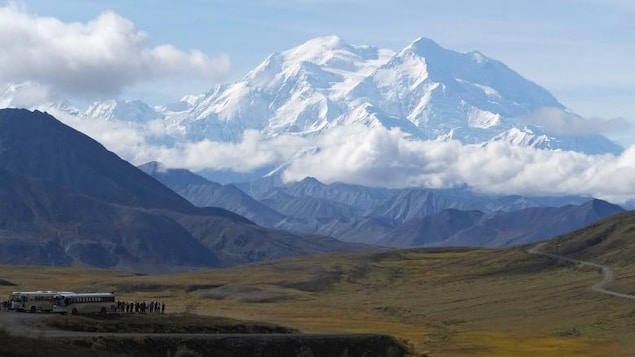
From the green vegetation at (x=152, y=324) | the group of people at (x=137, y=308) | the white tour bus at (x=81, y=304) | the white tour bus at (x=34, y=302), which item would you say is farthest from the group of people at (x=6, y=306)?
the green vegetation at (x=152, y=324)

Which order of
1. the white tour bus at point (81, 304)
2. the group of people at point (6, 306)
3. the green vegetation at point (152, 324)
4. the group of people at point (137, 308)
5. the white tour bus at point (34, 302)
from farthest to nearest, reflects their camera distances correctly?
the group of people at point (137, 308) → the group of people at point (6, 306) → the white tour bus at point (34, 302) → the white tour bus at point (81, 304) → the green vegetation at point (152, 324)

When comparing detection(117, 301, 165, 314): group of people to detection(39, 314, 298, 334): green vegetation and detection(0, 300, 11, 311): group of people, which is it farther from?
detection(0, 300, 11, 311): group of people

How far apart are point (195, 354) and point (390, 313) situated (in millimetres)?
108812

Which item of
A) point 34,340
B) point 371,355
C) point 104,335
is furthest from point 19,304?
point 34,340

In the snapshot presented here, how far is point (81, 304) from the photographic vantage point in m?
101

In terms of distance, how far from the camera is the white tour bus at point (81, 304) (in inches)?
3984

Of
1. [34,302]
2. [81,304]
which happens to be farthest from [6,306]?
[81,304]

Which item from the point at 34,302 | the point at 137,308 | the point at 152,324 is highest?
the point at 34,302

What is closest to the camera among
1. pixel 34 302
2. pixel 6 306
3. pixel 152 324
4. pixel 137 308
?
pixel 152 324

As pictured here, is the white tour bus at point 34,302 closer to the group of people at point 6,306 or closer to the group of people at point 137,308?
the group of people at point 6,306

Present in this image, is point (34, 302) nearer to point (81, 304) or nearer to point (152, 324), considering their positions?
point (81, 304)

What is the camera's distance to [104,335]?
82.6 meters

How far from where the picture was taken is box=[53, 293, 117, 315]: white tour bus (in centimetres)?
10119

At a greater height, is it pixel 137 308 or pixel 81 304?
pixel 81 304
